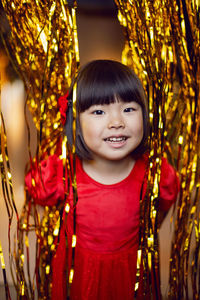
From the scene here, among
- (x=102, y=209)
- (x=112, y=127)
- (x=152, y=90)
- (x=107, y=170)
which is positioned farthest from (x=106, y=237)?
(x=152, y=90)

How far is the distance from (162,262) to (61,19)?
2.64 feet

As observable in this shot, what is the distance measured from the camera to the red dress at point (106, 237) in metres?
0.97

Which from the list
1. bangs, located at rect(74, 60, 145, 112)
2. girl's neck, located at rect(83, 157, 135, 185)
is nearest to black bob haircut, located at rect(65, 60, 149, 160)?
bangs, located at rect(74, 60, 145, 112)

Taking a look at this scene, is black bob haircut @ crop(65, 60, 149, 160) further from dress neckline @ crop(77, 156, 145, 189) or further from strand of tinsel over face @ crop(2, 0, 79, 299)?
dress neckline @ crop(77, 156, 145, 189)

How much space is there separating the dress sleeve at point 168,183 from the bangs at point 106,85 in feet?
0.81

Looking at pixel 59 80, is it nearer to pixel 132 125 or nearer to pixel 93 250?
pixel 132 125

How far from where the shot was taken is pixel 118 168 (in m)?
0.98

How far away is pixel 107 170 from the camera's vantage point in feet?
3.20

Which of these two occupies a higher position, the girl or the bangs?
the bangs

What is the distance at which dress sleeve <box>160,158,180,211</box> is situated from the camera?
1.04 metres

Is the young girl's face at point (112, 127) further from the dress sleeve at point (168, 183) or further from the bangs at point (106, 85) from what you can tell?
the dress sleeve at point (168, 183)

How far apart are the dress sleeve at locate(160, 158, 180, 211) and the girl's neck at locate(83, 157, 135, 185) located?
0.11 metres

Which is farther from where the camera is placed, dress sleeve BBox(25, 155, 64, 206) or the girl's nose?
dress sleeve BBox(25, 155, 64, 206)

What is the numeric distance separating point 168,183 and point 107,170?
0.62ft
